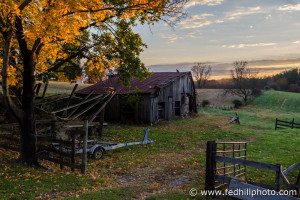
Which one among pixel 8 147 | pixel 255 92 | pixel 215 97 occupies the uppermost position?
pixel 255 92

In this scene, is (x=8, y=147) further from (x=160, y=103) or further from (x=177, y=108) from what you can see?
(x=177, y=108)

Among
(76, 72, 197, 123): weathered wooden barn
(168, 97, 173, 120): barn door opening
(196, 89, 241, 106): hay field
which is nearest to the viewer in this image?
(76, 72, 197, 123): weathered wooden barn

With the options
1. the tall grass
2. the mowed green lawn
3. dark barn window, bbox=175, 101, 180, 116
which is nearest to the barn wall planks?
dark barn window, bbox=175, 101, 180, 116

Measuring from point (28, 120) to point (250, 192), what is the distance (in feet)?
32.6

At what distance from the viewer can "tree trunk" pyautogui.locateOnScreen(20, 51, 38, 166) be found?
1140cm

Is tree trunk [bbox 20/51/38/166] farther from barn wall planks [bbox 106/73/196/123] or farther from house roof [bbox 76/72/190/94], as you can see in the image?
house roof [bbox 76/72/190/94]

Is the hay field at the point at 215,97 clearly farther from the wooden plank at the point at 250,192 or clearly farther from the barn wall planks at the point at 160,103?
the wooden plank at the point at 250,192

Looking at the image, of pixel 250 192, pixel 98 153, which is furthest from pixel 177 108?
pixel 250 192

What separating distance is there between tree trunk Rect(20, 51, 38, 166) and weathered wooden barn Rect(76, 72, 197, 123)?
1206 cm

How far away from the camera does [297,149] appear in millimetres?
17594

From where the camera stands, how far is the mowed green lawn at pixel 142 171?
8344 millimetres

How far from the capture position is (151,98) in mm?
26344

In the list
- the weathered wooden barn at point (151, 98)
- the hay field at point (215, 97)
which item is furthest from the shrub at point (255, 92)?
the weathered wooden barn at point (151, 98)

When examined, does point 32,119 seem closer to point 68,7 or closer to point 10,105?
point 10,105
